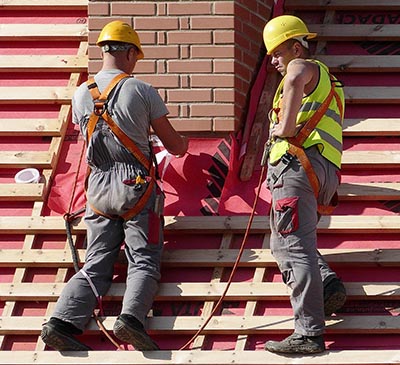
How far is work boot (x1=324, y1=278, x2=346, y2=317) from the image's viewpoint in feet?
24.0

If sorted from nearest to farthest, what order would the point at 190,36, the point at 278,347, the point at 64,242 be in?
the point at 278,347, the point at 64,242, the point at 190,36

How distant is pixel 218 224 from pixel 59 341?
1440 millimetres

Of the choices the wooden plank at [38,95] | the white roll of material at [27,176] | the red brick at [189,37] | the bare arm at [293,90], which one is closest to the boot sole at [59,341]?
the white roll of material at [27,176]

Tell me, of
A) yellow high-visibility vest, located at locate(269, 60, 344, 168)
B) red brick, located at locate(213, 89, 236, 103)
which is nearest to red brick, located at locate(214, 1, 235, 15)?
red brick, located at locate(213, 89, 236, 103)

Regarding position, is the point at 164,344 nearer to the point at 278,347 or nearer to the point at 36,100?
the point at 278,347

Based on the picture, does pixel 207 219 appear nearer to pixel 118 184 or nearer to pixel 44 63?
pixel 118 184

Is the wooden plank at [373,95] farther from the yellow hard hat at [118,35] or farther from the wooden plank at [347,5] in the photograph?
the yellow hard hat at [118,35]

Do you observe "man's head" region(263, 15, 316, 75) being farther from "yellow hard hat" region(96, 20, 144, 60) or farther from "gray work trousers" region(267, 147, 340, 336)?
"yellow hard hat" region(96, 20, 144, 60)

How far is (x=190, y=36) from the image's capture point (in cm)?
877

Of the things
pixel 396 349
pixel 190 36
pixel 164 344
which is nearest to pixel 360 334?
pixel 396 349

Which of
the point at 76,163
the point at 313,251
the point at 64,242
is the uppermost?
the point at 76,163

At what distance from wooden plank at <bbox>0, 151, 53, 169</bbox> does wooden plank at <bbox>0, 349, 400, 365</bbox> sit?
170 centimetres

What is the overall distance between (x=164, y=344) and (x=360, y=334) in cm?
120

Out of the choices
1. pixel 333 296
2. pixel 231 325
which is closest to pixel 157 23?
pixel 231 325
